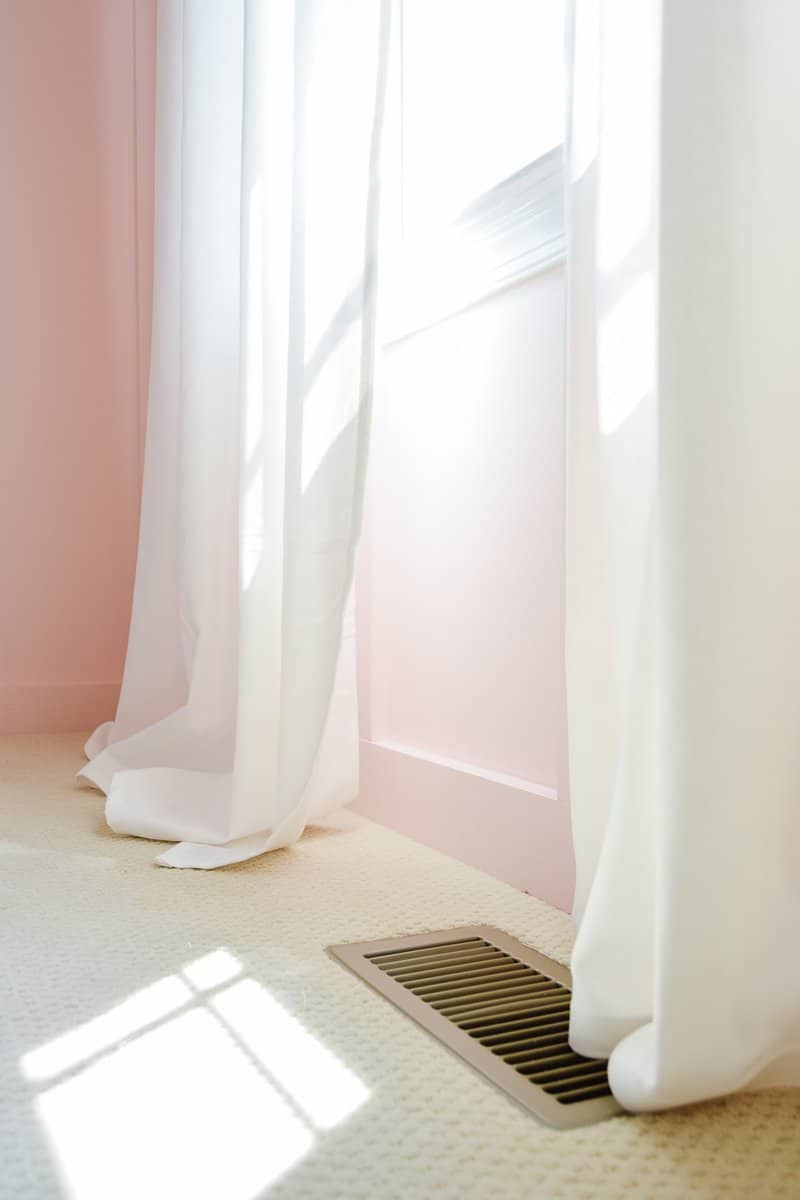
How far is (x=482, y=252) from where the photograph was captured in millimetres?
1745

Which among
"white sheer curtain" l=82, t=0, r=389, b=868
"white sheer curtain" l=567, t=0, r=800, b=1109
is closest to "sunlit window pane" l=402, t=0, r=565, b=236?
"white sheer curtain" l=82, t=0, r=389, b=868

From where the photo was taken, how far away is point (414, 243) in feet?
6.57

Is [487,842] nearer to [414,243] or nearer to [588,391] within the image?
[588,391]

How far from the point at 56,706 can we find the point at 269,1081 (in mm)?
2561

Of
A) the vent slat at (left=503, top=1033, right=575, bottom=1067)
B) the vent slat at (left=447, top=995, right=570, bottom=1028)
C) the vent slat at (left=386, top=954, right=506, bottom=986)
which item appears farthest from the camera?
the vent slat at (left=386, top=954, right=506, bottom=986)

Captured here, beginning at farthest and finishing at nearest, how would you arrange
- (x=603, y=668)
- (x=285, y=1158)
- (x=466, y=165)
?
(x=466, y=165) < (x=603, y=668) < (x=285, y=1158)

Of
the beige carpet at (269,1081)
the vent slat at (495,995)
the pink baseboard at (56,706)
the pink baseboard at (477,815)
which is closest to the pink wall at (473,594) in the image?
the pink baseboard at (477,815)

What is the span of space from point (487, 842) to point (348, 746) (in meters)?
0.32

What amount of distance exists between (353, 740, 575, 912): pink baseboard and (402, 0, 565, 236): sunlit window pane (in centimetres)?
89

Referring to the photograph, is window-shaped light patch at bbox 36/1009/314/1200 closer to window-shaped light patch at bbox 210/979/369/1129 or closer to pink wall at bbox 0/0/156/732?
window-shaped light patch at bbox 210/979/369/1129

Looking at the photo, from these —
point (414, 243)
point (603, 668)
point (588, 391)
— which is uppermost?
point (414, 243)

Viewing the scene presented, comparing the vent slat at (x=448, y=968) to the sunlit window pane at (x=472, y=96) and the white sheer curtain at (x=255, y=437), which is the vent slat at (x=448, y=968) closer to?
the white sheer curtain at (x=255, y=437)

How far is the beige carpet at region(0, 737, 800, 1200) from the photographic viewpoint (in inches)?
31.7

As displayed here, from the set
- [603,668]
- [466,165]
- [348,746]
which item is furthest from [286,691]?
[466,165]
